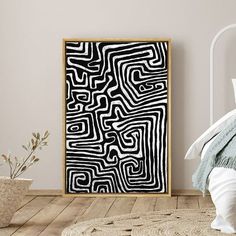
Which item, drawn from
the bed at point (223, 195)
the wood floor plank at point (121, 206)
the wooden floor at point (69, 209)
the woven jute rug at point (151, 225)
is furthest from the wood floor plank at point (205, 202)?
the bed at point (223, 195)

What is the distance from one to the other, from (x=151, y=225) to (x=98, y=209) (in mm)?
709

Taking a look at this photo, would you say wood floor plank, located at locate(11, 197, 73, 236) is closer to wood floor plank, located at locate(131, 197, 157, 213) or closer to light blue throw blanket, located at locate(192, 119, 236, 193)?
wood floor plank, located at locate(131, 197, 157, 213)

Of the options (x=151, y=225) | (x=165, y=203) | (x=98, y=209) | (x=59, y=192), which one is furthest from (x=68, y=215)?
(x=59, y=192)

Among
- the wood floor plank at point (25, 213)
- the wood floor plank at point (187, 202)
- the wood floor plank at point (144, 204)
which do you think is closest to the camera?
the wood floor plank at point (25, 213)

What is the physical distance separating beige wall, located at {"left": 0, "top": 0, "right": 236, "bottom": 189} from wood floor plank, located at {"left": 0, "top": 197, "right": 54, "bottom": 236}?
360mm

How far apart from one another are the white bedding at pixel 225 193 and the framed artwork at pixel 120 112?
1.45 m

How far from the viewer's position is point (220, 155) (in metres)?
3.31

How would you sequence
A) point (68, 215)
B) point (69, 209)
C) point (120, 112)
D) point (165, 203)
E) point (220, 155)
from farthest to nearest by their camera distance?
point (120, 112) < point (165, 203) < point (69, 209) < point (68, 215) < point (220, 155)

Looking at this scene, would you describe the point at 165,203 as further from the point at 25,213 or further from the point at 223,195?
the point at 223,195

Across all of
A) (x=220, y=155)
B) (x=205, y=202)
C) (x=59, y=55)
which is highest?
(x=59, y=55)

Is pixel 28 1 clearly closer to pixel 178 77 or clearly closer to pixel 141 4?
pixel 141 4

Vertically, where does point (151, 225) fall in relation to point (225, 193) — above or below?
below

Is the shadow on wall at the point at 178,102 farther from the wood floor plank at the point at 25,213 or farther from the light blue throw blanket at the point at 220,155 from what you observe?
the light blue throw blanket at the point at 220,155

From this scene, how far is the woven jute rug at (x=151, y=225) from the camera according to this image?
3.36 m
